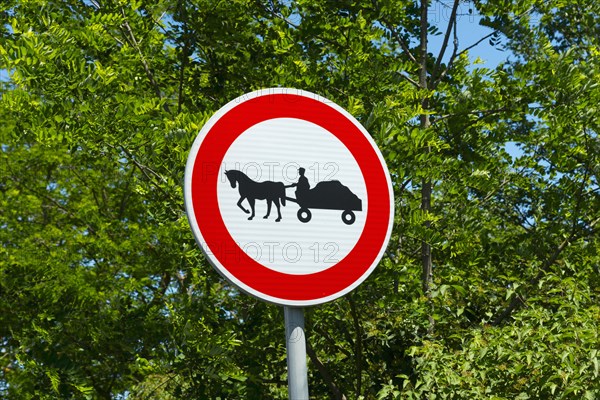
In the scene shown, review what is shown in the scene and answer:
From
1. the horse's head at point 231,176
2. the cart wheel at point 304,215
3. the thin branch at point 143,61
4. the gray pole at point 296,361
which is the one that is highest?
the thin branch at point 143,61

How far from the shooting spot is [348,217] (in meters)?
2.56

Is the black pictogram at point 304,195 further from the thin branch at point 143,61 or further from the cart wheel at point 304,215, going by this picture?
the thin branch at point 143,61

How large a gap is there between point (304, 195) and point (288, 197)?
5 cm

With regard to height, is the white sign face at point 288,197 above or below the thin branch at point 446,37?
below

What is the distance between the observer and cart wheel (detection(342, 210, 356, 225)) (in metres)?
2.55

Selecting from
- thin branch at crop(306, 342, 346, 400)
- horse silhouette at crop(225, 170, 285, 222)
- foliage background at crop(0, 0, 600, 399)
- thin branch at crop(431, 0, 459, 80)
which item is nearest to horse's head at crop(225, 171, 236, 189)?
horse silhouette at crop(225, 170, 285, 222)

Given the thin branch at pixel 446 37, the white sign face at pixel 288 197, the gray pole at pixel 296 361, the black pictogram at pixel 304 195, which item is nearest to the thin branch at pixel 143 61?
the thin branch at pixel 446 37

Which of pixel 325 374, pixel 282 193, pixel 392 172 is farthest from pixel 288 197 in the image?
pixel 325 374

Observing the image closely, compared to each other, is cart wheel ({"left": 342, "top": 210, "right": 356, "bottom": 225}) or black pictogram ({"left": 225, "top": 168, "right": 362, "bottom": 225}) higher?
black pictogram ({"left": 225, "top": 168, "right": 362, "bottom": 225})

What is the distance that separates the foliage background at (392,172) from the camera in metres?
5.28

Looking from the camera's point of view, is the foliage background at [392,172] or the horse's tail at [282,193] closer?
the horse's tail at [282,193]

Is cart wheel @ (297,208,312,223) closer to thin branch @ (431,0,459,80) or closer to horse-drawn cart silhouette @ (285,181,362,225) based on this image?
horse-drawn cart silhouette @ (285,181,362,225)

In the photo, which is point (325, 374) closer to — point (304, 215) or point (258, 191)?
point (304, 215)

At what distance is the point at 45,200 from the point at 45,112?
11827 millimetres
